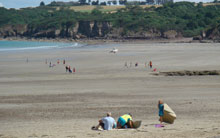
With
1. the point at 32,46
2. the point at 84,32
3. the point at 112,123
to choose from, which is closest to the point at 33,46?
the point at 32,46

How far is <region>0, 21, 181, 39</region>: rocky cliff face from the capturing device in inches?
4946

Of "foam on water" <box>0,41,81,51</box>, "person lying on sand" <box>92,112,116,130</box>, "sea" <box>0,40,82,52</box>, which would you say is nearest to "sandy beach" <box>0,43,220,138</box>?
"person lying on sand" <box>92,112,116,130</box>

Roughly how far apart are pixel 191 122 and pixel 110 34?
121081mm

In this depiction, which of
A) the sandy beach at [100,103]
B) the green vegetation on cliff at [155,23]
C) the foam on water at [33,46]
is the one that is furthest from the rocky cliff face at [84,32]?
the sandy beach at [100,103]

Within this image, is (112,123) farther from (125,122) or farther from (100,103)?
(100,103)

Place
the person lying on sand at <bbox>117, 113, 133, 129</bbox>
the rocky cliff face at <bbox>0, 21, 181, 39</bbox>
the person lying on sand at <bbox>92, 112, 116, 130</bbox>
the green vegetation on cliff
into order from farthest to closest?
1. the green vegetation on cliff
2. the rocky cliff face at <bbox>0, 21, 181, 39</bbox>
3. the person lying on sand at <bbox>117, 113, 133, 129</bbox>
4. the person lying on sand at <bbox>92, 112, 116, 130</bbox>

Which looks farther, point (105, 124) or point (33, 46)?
point (33, 46)

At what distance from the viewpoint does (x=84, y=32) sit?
146 meters

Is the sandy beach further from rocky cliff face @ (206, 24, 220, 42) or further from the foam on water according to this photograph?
rocky cliff face @ (206, 24, 220, 42)

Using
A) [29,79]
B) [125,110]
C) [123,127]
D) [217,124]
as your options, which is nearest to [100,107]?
[125,110]

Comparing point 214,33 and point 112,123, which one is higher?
point 112,123

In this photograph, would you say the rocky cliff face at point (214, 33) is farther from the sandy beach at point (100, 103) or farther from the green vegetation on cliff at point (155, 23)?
the sandy beach at point (100, 103)

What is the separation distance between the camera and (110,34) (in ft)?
447

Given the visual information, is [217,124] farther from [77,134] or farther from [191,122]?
[77,134]
